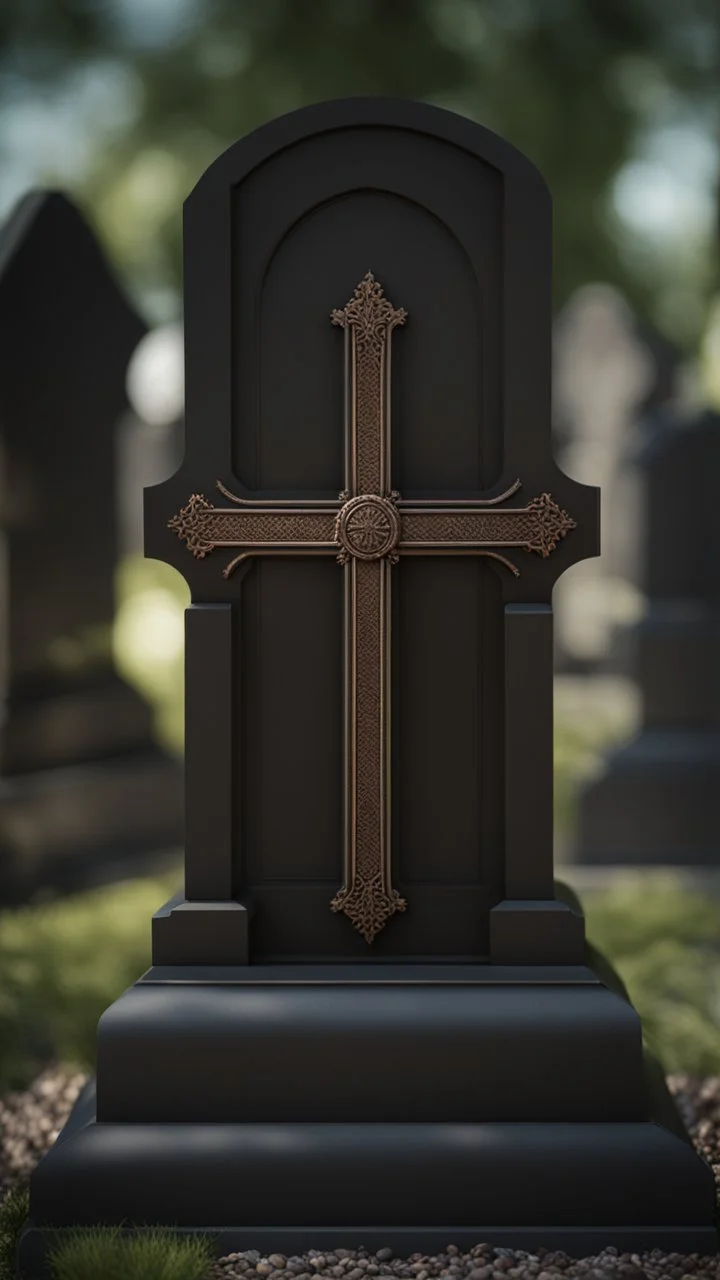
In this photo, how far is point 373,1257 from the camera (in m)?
2.98

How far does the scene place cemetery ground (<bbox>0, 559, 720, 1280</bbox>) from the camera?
113 inches

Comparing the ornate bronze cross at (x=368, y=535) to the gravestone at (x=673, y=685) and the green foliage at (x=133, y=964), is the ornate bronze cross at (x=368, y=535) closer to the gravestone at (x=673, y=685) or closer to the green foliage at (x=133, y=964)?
the green foliage at (x=133, y=964)

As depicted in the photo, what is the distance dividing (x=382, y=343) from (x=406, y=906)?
1526mm

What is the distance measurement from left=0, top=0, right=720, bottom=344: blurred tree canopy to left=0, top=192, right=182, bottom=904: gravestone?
24.1 ft

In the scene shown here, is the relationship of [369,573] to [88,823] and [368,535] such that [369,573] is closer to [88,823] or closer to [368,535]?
[368,535]

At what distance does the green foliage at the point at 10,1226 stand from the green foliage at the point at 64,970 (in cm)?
121

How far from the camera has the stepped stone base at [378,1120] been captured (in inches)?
119

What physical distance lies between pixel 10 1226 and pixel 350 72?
1333cm

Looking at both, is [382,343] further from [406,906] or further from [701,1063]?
[701,1063]

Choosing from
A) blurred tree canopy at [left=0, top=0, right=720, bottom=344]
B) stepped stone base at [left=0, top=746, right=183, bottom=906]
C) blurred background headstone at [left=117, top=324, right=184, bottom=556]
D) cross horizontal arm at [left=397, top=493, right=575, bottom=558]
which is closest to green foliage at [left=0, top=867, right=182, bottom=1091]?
stepped stone base at [left=0, top=746, right=183, bottom=906]

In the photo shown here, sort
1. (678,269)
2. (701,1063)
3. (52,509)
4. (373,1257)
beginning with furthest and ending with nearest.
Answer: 1. (678,269)
2. (52,509)
3. (701,1063)
4. (373,1257)

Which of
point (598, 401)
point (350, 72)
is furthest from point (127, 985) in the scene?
point (350, 72)

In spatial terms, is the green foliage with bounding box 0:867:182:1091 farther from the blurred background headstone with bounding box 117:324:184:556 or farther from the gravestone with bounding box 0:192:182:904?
the blurred background headstone with bounding box 117:324:184:556

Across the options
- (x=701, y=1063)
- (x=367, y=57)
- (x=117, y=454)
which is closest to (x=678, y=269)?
(x=367, y=57)
